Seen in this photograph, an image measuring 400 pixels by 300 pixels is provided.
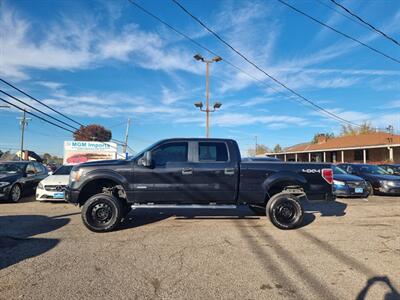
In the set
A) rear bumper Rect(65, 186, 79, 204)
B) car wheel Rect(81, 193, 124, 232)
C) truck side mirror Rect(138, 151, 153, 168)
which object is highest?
truck side mirror Rect(138, 151, 153, 168)

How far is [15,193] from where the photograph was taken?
11.7 metres

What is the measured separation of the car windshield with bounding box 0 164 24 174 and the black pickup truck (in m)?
6.67

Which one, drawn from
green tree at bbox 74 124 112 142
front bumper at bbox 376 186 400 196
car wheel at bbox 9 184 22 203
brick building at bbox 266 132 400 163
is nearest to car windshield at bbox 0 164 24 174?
car wheel at bbox 9 184 22 203

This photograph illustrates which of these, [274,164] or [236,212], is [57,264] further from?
[236,212]

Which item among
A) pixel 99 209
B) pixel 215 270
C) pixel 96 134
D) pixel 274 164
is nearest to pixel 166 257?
pixel 215 270

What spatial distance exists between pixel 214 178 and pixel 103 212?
97.8 inches

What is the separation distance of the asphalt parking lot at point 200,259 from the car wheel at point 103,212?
209 millimetres

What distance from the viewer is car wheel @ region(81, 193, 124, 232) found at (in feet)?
22.9

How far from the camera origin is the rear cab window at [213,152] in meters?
7.57

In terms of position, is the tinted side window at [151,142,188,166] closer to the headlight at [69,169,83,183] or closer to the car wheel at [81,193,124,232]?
the car wheel at [81,193,124,232]

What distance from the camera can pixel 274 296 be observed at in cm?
386

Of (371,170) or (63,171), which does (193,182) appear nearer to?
(63,171)

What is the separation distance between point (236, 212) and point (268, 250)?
3.90m

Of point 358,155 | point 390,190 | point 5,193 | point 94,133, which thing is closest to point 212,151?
point 5,193
